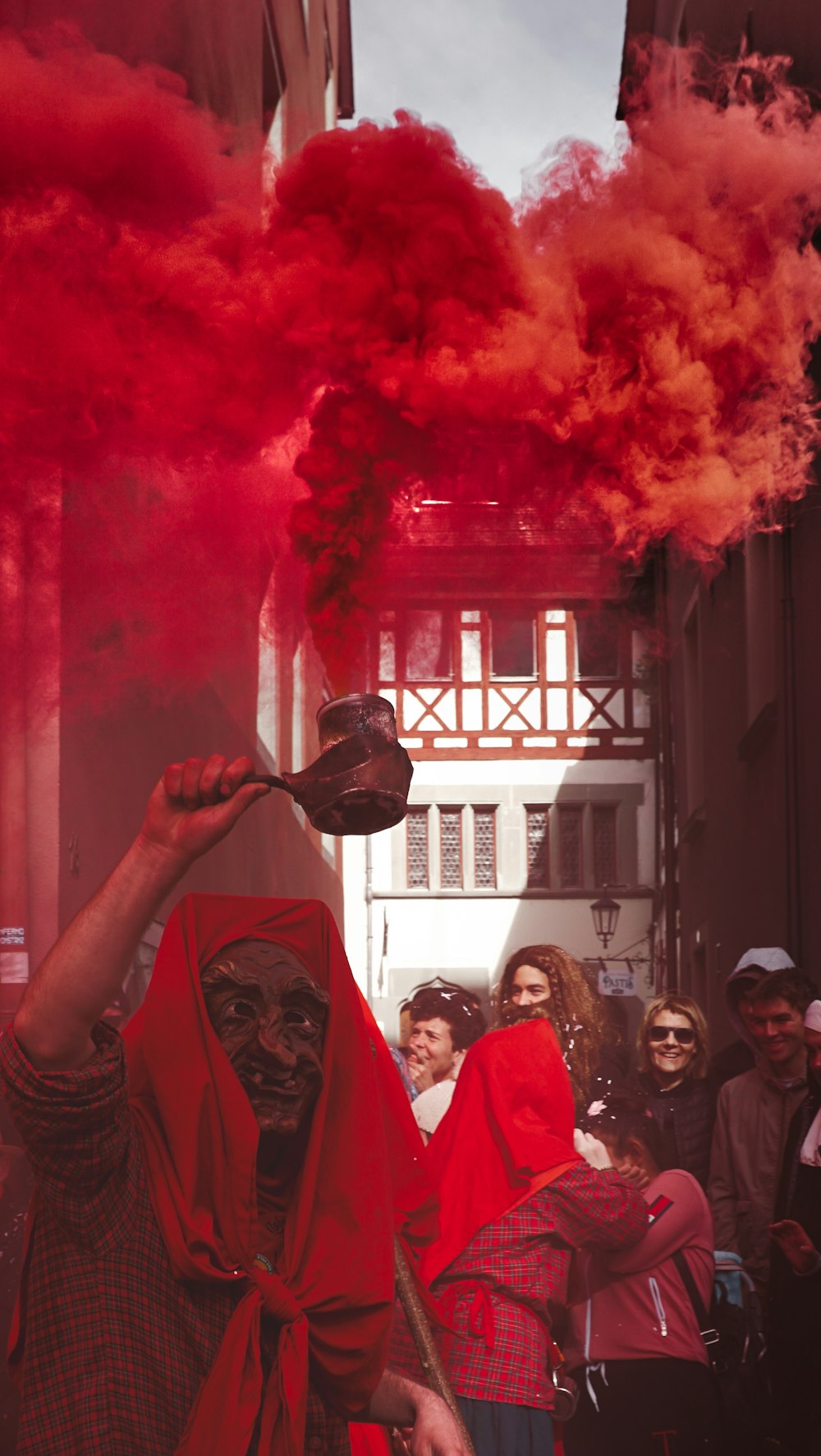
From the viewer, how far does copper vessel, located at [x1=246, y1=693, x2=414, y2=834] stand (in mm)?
2600

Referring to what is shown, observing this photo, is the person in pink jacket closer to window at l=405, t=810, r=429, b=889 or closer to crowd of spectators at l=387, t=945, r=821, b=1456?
crowd of spectators at l=387, t=945, r=821, b=1456

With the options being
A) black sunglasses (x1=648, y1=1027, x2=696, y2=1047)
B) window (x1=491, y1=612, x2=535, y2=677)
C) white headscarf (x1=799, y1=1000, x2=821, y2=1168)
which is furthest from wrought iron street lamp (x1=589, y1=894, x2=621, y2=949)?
white headscarf (x1=799, y1=1000, x2=821, y2=1168)

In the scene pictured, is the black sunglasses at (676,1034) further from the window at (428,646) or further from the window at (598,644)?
the window at (598,644)

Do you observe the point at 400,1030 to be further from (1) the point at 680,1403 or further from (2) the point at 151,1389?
(2) the point at 151,1389

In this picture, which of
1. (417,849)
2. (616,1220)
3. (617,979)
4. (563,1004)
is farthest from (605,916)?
(616,1220)

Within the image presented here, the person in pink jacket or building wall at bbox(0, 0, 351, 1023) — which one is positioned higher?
building wall at bbox(0, 0, 351, 1023)

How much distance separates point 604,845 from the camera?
252 inches

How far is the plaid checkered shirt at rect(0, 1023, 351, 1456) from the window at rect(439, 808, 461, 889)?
3.47 m

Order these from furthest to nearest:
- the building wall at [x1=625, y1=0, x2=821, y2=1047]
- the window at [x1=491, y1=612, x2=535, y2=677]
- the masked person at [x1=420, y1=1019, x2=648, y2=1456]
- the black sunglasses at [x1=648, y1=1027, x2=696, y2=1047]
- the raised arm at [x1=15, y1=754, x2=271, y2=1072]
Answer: the building wall at [x1=625, y1=0, x2=821, y2=1047] → the window at [x1=491, y1=612, x2=535, y2=677] → the black sunglasses at [x1=648, y1=1027, x2=696, y2=1047] → the masked person at [x1=420, y1=1019, x2=648, y2=1456] → the raised arm at [x1=15, y1=754, x2=271, y2=1072]

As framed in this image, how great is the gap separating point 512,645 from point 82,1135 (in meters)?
3.82

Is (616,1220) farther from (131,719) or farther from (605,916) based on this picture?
(131,719)

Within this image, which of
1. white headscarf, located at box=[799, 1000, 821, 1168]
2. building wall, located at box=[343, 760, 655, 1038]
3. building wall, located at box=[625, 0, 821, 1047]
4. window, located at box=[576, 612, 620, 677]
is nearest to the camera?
white headscarf, located at box=[799, 1000, 821, 1168]

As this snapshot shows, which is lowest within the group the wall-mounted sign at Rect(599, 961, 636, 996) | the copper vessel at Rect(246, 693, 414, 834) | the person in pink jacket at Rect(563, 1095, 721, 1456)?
the person in pink jacket at Rect(563, 1095, 721, 1456)

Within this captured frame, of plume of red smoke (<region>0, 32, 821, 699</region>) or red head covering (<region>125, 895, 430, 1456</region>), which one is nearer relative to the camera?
red head covering (<region>125, 895, 430, 1456</region>)
